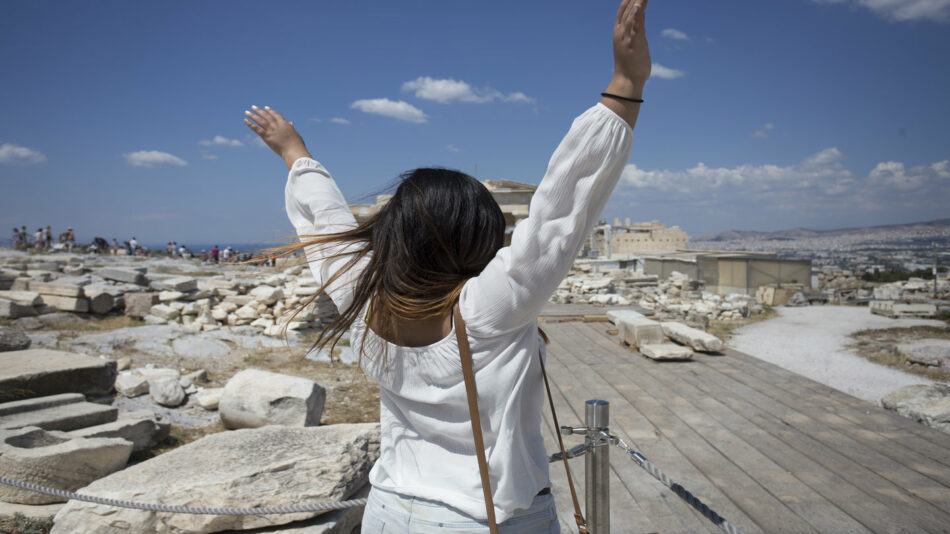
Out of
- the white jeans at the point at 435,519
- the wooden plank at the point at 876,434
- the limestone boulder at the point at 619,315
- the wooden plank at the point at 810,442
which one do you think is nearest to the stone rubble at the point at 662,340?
the limestone boulder at the point at 619,315

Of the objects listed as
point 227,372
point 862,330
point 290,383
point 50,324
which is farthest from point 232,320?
point 862,330

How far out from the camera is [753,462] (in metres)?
3.34

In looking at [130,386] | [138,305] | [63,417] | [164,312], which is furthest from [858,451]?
[138,305]

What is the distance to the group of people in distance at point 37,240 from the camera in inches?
1079

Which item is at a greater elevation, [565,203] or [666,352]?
[565,203]

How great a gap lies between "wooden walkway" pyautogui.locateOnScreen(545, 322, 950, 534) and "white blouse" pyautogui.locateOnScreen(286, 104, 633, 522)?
1.81 m

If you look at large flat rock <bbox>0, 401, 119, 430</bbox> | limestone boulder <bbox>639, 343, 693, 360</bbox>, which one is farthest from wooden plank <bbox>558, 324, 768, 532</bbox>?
large flat rock <bbox>0, 401, 119, 430</bbox>

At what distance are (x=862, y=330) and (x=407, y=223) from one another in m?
13.1

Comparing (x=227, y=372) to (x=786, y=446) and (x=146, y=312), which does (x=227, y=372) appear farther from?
(x=786, y=446)

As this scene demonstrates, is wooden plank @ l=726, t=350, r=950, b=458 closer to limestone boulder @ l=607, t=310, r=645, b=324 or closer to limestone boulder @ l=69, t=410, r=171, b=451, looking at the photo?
limestone boulder @ l=607, t=310, r=645, b=324

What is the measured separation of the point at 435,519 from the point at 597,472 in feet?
3.12

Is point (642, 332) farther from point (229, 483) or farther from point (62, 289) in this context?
point (62, 289)

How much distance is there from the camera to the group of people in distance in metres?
27.4

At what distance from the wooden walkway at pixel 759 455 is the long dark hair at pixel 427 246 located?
2081 millimetres
